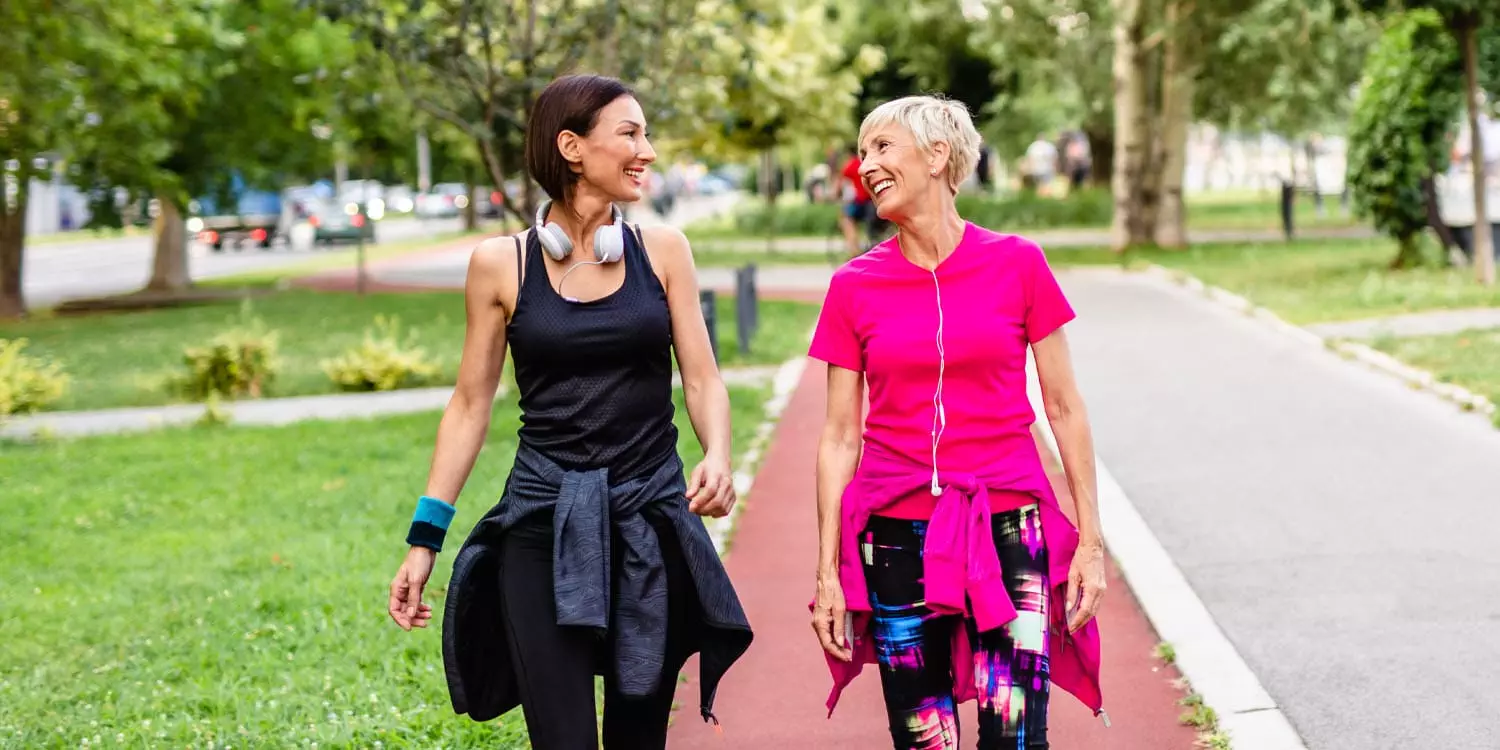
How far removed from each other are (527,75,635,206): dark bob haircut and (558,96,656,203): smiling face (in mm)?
13

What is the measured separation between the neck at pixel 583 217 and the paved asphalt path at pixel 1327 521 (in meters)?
2.69

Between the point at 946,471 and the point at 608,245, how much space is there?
837 millimetres

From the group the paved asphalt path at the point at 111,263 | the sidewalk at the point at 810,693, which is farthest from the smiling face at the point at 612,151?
the paved asphalt path at the point at 111,263

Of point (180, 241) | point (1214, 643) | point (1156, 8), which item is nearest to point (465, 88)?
point (1214, 643)

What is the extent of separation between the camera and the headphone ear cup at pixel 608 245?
3.69 meters

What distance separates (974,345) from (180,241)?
103ft

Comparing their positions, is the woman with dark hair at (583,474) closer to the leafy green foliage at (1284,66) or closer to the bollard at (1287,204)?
the leafy green foliage at (1284,66)

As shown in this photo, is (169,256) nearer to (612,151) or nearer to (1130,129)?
(1130,129)

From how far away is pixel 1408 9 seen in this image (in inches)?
732

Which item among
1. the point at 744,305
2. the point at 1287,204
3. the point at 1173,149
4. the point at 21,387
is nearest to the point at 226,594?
the point at 21,387

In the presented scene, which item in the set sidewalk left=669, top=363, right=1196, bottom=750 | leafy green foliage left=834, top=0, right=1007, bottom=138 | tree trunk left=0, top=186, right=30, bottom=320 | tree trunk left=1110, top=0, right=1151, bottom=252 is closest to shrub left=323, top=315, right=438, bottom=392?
sidewalk left=669, top=363, right=1196, bottom=750

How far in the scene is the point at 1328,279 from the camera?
69.4 feet

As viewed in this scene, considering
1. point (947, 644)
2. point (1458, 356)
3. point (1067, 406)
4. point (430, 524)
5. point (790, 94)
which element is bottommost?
point (947, 644)

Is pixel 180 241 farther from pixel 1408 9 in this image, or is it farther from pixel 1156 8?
→ pixel 1408 9
